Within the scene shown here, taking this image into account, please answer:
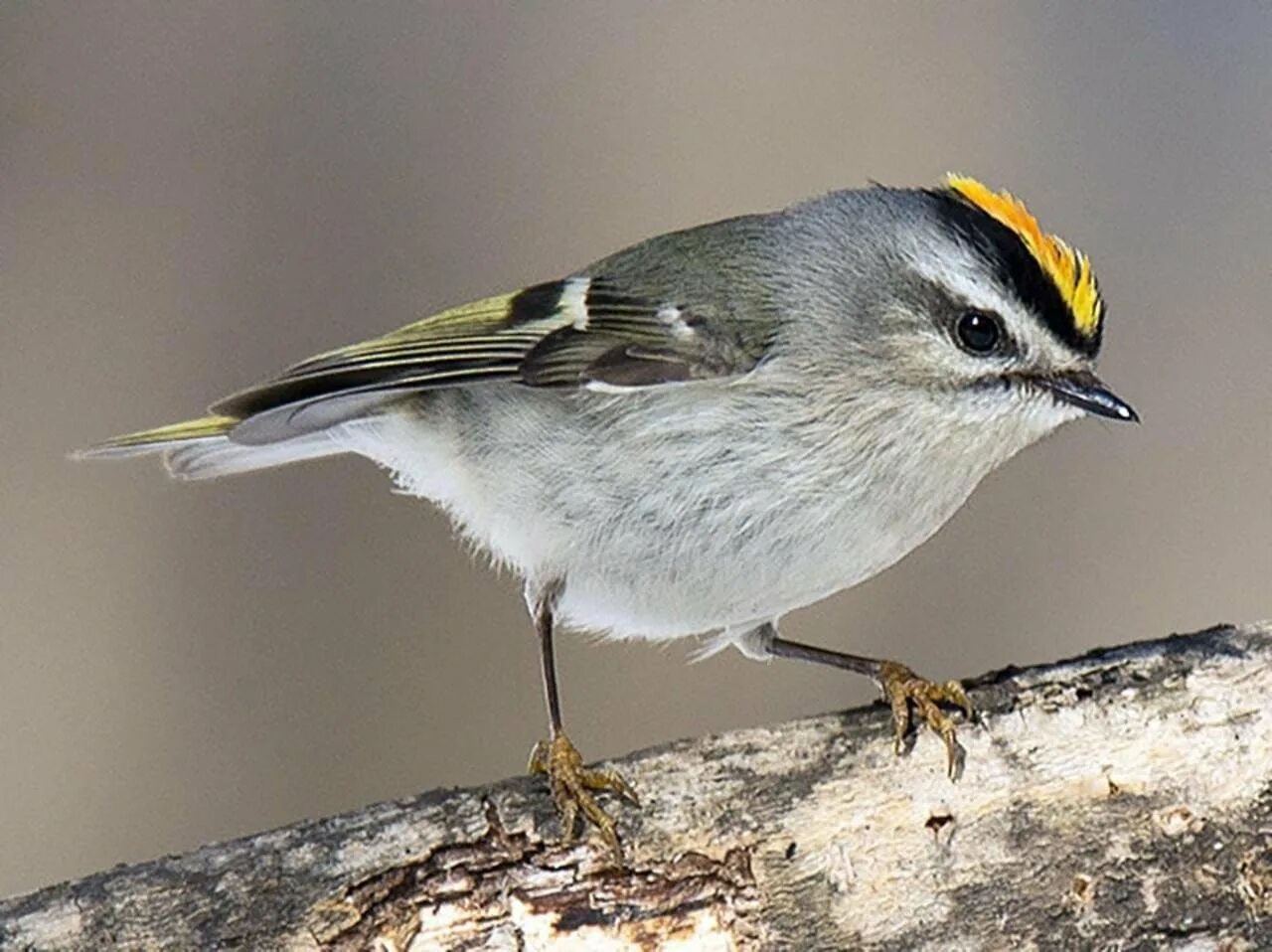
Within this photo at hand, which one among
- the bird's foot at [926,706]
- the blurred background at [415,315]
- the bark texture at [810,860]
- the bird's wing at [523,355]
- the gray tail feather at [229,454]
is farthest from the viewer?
the blurred background at [415,315]

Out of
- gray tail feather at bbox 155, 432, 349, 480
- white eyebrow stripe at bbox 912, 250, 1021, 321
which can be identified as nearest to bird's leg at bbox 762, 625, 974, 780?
white eyebrow stripe at bbox 912, 250, 1021, 321

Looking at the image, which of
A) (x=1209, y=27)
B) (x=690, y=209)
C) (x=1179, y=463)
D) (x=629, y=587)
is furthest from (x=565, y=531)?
(x=1209, y=27)

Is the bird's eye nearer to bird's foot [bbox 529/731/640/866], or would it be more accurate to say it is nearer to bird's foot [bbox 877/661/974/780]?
bird's foot [bbox 877/661/974/780]

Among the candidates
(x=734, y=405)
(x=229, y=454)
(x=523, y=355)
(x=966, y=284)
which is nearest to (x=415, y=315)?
(x=229, y=454)

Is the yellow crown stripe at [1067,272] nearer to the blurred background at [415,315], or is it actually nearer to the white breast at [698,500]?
the white breast at [698,500]

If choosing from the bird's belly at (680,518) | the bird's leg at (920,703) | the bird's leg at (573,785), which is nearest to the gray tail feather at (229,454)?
the bird's belly at (680,518)

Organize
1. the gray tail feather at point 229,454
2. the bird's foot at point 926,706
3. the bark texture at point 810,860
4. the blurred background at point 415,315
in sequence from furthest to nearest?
the blurred background at point 415,315
the gray tail feather at point 229,454
the bird's foot at point 926,706
the bark texture at point 810,860
